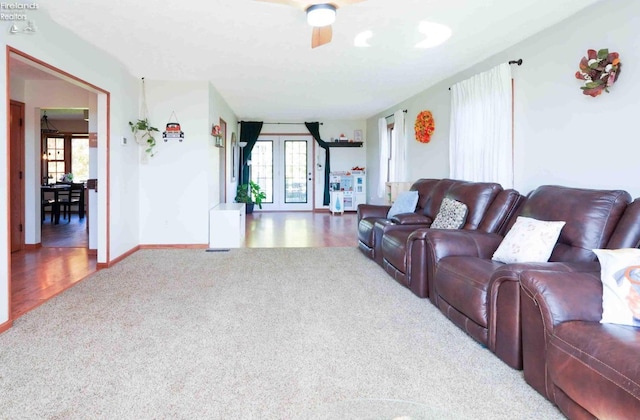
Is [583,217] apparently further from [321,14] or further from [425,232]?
[321,14]

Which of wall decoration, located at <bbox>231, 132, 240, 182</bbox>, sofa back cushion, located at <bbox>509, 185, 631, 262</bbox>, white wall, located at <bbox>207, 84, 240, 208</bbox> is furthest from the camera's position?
wall decoration, located at <bbox>231, 132, 240, 182</bbox>

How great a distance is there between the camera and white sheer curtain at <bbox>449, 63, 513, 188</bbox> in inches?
164

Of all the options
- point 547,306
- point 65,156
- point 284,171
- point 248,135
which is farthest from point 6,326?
point 65,156

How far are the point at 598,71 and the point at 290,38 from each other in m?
2.55

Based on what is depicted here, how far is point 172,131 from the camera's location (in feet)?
18.4

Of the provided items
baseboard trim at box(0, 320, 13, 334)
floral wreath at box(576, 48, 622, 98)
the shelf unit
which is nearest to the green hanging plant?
baseboard trim at box(0, 320, 13, 334)

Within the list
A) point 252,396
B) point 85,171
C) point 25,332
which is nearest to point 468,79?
point 252,396

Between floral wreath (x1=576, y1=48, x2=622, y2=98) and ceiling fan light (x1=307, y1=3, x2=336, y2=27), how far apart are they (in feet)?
6.32

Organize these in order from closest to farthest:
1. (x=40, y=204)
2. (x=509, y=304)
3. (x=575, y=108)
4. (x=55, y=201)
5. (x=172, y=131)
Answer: (x=509, y=304) < (x=575, y=108) < (x=172, y=131) < (x=40, y=204) < (x=55, y=201)

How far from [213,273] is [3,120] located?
2284mm

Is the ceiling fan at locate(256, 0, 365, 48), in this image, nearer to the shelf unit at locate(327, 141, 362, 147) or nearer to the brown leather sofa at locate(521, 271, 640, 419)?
the brown leather sofa at locate(521, 271, 640, 419)

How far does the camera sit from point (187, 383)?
2072 millimetres

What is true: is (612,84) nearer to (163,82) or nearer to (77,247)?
(163,82)

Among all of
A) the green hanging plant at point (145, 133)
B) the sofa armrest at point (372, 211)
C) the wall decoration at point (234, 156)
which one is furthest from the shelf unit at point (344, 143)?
the green hanging plant at point (145, 133)
